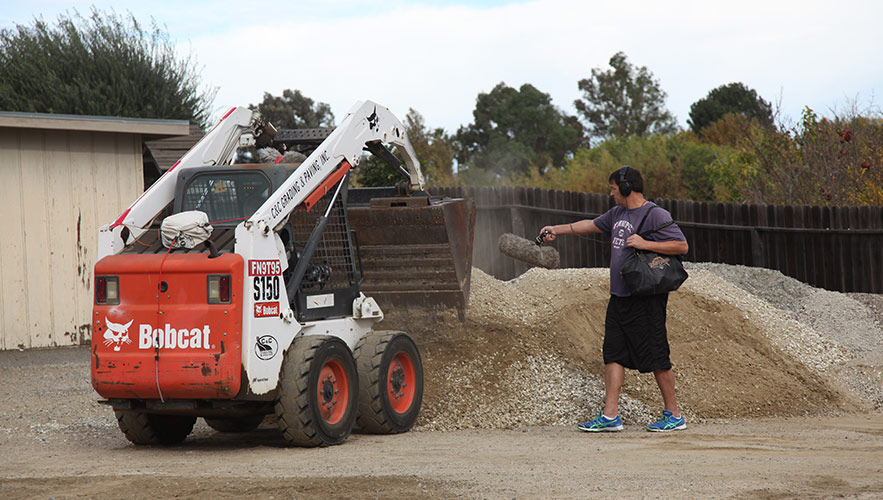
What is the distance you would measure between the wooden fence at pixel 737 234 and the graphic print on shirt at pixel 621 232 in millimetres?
8780

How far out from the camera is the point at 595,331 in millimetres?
10453

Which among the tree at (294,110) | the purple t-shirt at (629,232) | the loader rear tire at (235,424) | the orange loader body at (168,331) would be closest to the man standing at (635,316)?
the purple t-shirt at (629,232)

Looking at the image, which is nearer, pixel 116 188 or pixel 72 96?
pixel 116 188

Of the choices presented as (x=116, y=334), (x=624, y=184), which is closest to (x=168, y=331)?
(x=116, y=334)

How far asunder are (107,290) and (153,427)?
1287mm

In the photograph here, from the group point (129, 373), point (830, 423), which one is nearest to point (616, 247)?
point (830, 423)

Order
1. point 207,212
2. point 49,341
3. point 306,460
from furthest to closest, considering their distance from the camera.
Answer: point 49,341 < point 207,212 < point 306,460

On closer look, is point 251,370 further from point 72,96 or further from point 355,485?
point 72,96

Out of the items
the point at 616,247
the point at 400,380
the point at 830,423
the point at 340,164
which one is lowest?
the point at 830,423

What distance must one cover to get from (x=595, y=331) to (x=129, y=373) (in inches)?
218

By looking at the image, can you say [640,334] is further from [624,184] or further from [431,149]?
[431,149]

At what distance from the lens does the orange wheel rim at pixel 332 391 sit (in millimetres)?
6957

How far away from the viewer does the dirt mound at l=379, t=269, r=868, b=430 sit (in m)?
8.86

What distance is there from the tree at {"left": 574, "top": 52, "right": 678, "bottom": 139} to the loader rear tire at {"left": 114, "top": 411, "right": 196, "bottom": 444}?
40.6m
